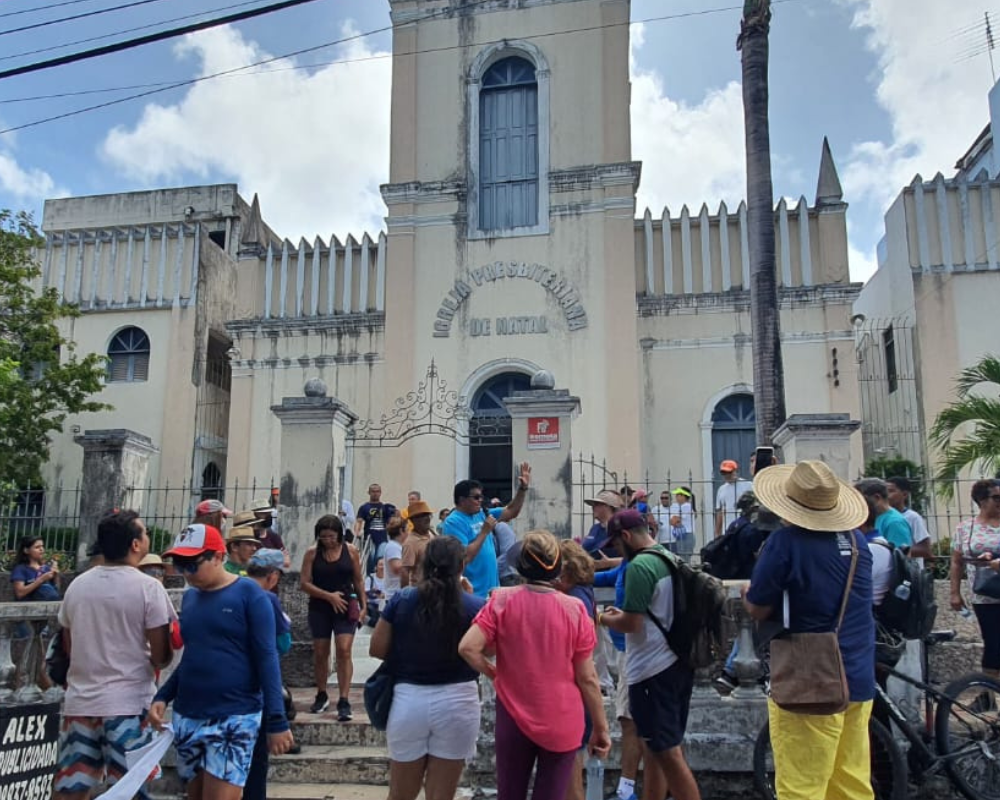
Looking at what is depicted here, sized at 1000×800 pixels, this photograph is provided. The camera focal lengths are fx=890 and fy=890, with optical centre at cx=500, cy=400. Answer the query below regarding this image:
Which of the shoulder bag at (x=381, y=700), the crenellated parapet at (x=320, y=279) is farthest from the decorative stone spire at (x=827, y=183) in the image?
the shoulder bag at (x=381, y=700)

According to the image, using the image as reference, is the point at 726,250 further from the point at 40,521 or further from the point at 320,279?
the point at 40,521

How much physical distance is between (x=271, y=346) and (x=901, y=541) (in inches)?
572

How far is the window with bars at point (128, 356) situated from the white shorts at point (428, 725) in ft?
59.3

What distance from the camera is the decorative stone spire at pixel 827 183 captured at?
17.5 metres

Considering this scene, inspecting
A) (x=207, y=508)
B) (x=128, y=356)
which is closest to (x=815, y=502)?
(x=207, y=508)

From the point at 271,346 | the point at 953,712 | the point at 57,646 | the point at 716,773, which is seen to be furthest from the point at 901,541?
the point at 271,346

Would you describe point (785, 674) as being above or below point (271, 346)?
below

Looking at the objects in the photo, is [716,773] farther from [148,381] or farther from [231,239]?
[231,239]

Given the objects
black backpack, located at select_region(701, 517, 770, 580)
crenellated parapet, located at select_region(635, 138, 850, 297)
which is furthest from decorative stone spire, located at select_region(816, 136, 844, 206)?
black backpack, located at select_region(701, 517, 770, 580)

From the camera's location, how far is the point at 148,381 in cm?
2022

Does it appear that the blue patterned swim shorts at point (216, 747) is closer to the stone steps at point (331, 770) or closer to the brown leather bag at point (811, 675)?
the stone steps at point (331, 770)

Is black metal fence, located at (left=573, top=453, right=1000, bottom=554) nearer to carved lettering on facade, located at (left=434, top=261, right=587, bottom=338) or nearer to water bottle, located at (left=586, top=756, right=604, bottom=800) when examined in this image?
carved lettering on facade, located at (left=434, top=261, right=587, bottom=338)

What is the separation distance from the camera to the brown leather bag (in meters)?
3.88

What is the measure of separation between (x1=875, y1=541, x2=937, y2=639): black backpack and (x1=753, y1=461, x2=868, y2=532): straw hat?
37.6 inches
